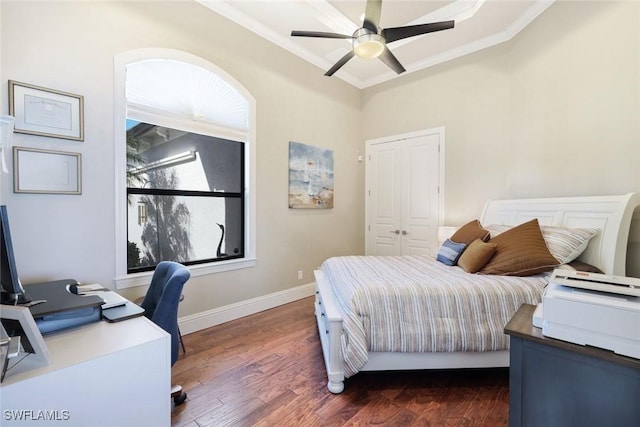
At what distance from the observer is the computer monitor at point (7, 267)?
1.17 meters

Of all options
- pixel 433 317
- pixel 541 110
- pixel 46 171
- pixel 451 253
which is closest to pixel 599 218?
pixel 451 253

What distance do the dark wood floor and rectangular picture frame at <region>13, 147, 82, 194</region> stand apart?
62.5 inches

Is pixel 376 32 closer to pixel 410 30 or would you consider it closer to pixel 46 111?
pixel 410 30

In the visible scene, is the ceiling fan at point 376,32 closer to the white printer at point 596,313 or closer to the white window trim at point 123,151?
the white window trim at point 123,151

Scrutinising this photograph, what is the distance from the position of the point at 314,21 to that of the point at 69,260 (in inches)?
129

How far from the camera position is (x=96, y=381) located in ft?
3.37

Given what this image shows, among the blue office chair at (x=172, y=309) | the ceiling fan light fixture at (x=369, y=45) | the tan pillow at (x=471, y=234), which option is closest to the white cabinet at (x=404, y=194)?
the tan pillow at (x=471, y=234)

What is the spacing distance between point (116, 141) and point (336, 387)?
2.51 meters

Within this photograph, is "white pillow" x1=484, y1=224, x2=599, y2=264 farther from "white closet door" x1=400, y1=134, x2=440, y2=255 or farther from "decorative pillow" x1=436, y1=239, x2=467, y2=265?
"white closet door" x1=400, y1=134, x2=440, y2=255

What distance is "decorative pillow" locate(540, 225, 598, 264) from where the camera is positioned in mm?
2096

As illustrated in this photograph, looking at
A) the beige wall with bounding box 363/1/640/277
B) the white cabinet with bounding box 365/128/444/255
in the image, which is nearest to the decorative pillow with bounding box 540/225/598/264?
the beige wall with bounding box 363/1/640/277

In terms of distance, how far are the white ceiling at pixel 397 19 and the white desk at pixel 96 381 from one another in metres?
3.03

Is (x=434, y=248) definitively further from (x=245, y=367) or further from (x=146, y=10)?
(x=146, y=10)

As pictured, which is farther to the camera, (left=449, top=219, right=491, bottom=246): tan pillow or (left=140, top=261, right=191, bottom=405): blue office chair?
(left=449, top=219, right=491, bottom=246): tan pillow
